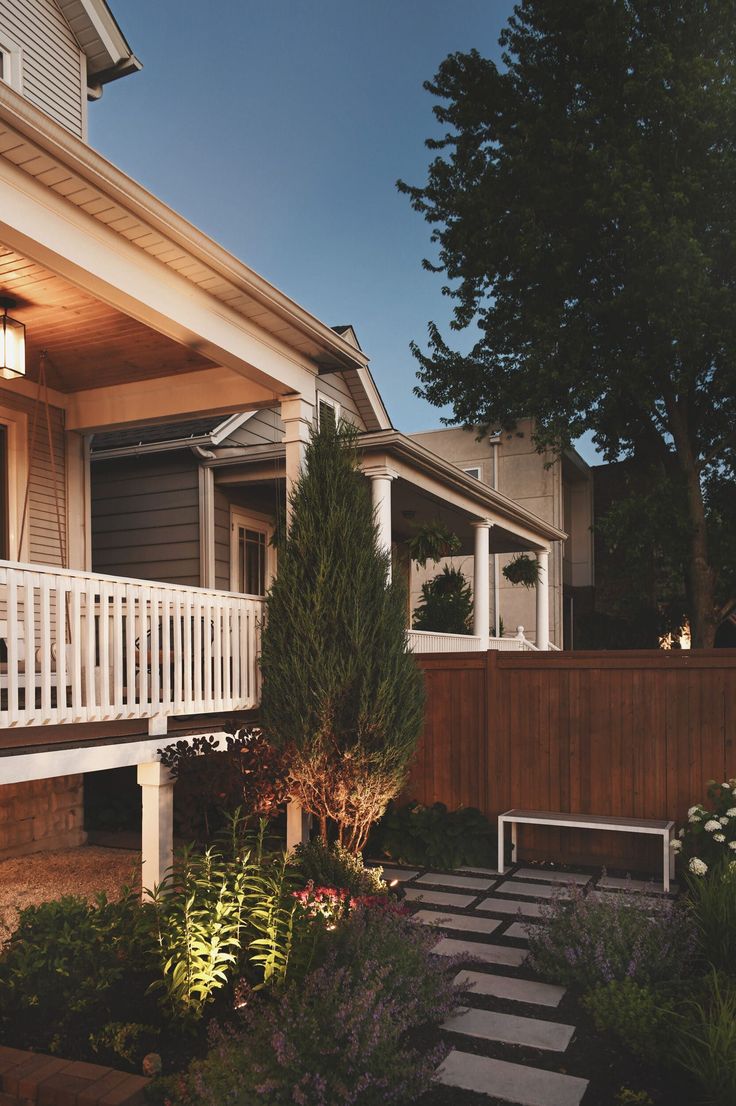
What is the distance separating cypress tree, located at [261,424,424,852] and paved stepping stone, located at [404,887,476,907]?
506mm

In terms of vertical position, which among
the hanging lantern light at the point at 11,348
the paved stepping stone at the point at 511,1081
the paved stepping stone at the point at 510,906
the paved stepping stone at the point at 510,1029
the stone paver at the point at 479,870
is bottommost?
the stone paver at the point at 479,870

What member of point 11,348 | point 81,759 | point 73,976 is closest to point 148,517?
point 11,348

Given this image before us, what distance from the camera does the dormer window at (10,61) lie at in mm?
7828

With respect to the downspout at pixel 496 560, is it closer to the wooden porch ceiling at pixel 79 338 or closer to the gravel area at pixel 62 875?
the gravel area at pixel 62 875

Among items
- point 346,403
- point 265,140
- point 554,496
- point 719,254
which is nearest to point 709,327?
point 719,254

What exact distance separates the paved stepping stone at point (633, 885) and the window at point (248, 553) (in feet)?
17.5

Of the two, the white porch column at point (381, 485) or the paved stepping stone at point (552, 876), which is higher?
the white porch column at point (381, 485)

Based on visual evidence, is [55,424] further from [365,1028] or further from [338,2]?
[338,2]

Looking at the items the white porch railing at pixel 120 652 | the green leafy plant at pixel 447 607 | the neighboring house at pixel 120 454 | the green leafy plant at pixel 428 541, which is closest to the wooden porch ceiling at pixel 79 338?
the neighboring house at pixel 120 454

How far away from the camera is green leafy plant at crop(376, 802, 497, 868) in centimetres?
698

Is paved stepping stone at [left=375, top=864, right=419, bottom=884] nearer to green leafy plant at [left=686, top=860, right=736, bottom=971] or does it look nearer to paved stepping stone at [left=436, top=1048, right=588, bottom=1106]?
green leafy plant at [left=686, top=860, right=736, bottom=971]

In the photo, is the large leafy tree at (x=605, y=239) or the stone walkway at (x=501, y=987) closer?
the stone walkway at (x=501, y=987)

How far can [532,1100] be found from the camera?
328 centimetres

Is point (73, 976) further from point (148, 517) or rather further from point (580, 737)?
point (148, 517)
